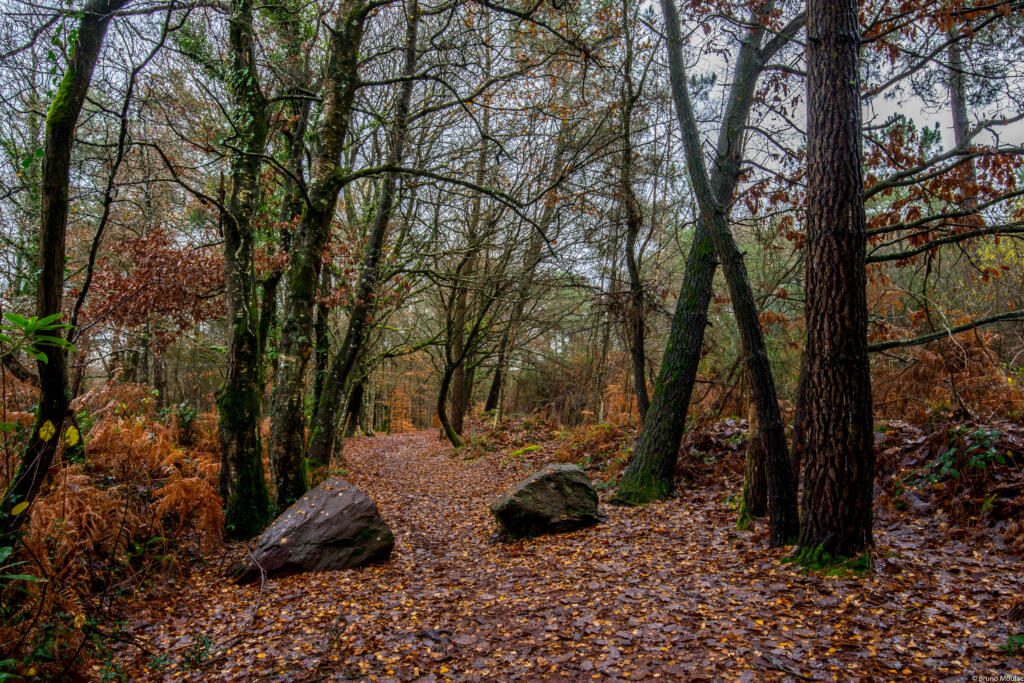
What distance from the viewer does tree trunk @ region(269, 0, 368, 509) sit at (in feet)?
22.7

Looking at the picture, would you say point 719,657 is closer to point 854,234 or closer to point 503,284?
point 854,234

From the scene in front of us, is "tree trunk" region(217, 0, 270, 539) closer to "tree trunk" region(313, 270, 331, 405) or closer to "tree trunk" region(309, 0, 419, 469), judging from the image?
"tree trunk" region(309, 0, 419, 469)

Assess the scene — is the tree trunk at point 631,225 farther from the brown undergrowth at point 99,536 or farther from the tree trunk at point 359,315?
the brown undergrowth at point 99,536

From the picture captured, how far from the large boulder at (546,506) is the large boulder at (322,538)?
55.6 inches

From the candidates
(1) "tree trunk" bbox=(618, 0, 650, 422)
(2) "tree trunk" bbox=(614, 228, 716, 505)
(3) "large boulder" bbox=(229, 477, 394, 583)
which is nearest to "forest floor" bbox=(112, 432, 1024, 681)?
(3) "large boulder" bbox=(229, 477, 394, 583)

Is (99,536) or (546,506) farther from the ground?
(99,536)

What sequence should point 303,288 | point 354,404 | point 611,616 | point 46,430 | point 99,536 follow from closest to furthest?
point 46,430 → point 611,616 → point 99,536 → point 303,288 → point 354,404

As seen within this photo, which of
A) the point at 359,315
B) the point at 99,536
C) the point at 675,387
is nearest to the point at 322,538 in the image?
the point at 99,536

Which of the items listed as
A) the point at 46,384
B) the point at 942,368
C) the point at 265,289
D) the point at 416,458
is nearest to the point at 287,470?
the point at 265,289

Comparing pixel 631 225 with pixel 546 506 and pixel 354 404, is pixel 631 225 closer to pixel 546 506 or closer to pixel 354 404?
pixel 546 506

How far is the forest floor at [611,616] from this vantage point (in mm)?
3275

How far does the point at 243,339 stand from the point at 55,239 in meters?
3.28

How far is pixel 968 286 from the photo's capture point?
1070cm

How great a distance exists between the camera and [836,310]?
4.43 m
